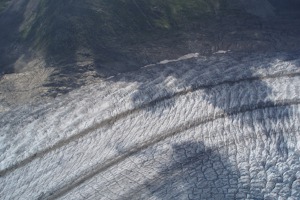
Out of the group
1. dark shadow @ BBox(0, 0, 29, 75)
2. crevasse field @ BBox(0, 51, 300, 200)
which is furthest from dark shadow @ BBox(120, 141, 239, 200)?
dark shadow @ BBox(0, 0, 29, 75)

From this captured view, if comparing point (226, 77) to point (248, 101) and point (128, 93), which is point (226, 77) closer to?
point (248, 101)

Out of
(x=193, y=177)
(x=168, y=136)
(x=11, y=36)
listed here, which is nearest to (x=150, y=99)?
(x=168, y=136)

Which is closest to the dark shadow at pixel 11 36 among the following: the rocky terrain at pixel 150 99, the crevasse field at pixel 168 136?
the rocky terrain at pixel 150 99

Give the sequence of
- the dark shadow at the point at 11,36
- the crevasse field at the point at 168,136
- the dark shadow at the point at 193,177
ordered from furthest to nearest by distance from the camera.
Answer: the dark shadow at the point at 11,36, the crevasse field at the point at 168,136, the dark shadow at the point at 193,177

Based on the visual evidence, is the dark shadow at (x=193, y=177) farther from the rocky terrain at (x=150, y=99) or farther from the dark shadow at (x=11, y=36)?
the dark shadow at (x=11, y=36)

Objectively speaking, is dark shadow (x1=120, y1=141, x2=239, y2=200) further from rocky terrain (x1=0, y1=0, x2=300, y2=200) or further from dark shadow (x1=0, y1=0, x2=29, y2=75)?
dark shadow (x1=0, y1=0, x2=29, y2=75)

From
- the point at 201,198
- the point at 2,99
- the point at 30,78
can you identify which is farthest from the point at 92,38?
the point at 201,198

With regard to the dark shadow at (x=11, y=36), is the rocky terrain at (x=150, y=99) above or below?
below
